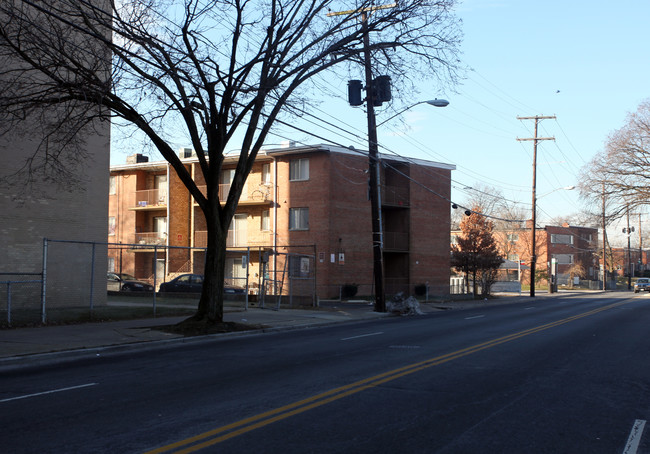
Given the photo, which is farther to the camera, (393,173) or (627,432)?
(393,173)

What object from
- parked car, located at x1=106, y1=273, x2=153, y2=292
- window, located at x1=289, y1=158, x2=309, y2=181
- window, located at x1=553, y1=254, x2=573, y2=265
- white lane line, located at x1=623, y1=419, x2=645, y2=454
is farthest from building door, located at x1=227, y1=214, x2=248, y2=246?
window, located at x1=553, y1=254, x2=573, y2=265

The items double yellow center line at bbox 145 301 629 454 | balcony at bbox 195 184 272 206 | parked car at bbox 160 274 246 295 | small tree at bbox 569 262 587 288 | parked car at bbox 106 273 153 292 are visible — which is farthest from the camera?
small tree at bbox 569 262 587 288

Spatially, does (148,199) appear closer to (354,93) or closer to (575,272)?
(354,93)

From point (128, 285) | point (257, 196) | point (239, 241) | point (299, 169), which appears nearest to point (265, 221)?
point (257, 196)

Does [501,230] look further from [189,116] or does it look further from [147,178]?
[189,116]

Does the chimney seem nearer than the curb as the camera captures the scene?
No

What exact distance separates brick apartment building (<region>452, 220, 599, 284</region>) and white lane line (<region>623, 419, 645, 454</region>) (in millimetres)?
74422

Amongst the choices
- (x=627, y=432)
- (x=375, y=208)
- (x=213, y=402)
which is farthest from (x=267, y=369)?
(x=375, y=208)

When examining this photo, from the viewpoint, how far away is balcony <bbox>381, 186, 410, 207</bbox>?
4312 centimetres

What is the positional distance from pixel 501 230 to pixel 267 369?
7796 centimetres

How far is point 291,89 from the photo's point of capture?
18172 mm

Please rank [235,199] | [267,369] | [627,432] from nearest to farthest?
[627,432]
[267,369]
[235,199]

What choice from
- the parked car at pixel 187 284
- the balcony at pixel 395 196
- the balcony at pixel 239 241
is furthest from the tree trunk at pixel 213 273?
the balcony at pixel 395 196

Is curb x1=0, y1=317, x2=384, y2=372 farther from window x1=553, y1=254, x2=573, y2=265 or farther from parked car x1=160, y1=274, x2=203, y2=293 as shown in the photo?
window x1=553, y1=254, x2=573, y2=265
